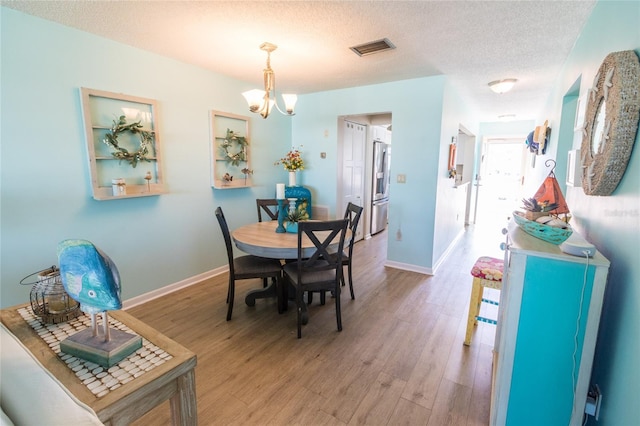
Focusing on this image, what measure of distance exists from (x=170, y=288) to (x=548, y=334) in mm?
3232

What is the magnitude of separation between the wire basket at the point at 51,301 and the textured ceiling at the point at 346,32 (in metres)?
1.84

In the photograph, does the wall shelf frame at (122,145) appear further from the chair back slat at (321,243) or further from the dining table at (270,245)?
the chair back slat at (321,243)

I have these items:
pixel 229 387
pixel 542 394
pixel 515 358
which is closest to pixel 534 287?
pixel 515 358

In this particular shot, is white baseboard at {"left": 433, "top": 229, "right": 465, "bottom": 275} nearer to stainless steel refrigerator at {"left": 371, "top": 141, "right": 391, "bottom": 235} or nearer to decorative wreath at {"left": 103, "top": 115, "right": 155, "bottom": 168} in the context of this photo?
stainless steel refrigerator at {"left": 371, "top": 141, "right": 391, "bottom": 235}

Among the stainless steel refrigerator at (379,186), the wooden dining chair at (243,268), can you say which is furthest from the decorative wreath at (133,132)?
the stainless steel refrigerator at (379,186)

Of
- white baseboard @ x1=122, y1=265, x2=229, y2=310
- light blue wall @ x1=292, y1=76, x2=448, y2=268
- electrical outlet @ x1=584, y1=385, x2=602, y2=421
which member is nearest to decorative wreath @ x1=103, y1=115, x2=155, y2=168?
white baseboard @ x1=122, y1=265, x2=229, y2=310

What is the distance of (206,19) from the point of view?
2.16m

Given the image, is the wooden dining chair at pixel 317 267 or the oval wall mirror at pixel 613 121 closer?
the oval wall mirror at pixel 613 121

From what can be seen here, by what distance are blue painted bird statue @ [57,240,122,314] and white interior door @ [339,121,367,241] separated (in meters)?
3.75

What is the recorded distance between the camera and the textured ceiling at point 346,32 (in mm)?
1968

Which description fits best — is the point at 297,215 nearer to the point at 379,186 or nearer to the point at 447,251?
the point at 447,251

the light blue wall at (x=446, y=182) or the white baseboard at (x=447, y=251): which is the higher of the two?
the light blue wall at (x=446, y=182)

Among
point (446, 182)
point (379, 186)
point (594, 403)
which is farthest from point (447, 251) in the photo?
point (594, 403)

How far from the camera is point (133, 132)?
2.70m
